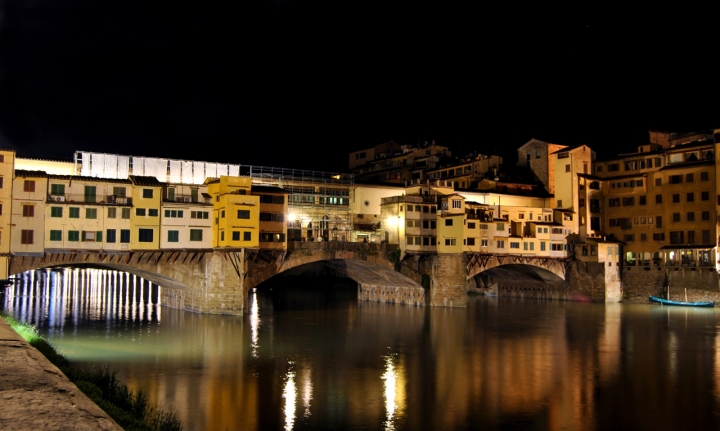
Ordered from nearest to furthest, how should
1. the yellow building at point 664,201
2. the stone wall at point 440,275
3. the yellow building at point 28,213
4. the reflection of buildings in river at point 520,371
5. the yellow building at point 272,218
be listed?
the reflection of buildings in river at point 520,371 → the yellow building at point 28,213 → the yellow building at point 272,218 → the stone wall at point 440,275 → the yellow building at point 664,201

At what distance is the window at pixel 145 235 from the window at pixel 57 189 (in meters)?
5.02

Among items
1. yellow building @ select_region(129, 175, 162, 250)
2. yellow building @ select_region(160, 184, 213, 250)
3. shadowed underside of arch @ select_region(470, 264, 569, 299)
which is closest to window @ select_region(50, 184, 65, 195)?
yellow building @ select_region(129, 175, 162, 250)

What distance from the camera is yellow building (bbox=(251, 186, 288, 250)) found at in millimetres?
45281

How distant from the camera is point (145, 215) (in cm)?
4091

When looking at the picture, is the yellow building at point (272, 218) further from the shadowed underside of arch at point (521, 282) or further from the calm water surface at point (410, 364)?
the shadowed underside of arch at point (521, 282)

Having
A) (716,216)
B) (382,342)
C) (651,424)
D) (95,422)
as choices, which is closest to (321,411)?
(651,424)

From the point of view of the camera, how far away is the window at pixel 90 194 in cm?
3926

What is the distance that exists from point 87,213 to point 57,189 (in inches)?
85.1

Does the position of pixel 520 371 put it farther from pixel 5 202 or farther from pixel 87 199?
pixel 5 202

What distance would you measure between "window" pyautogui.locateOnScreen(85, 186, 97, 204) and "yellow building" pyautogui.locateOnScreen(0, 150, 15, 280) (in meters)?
4.44

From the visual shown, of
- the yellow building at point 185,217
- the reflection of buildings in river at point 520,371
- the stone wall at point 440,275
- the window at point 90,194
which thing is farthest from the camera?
the stone wall at point 440,275

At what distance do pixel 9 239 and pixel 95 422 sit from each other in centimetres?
3162

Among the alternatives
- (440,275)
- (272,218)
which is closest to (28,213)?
(272,218)

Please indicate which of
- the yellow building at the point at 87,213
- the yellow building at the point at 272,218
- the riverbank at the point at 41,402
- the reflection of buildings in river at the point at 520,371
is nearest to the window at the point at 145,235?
the yellow building at the point at 87,213
